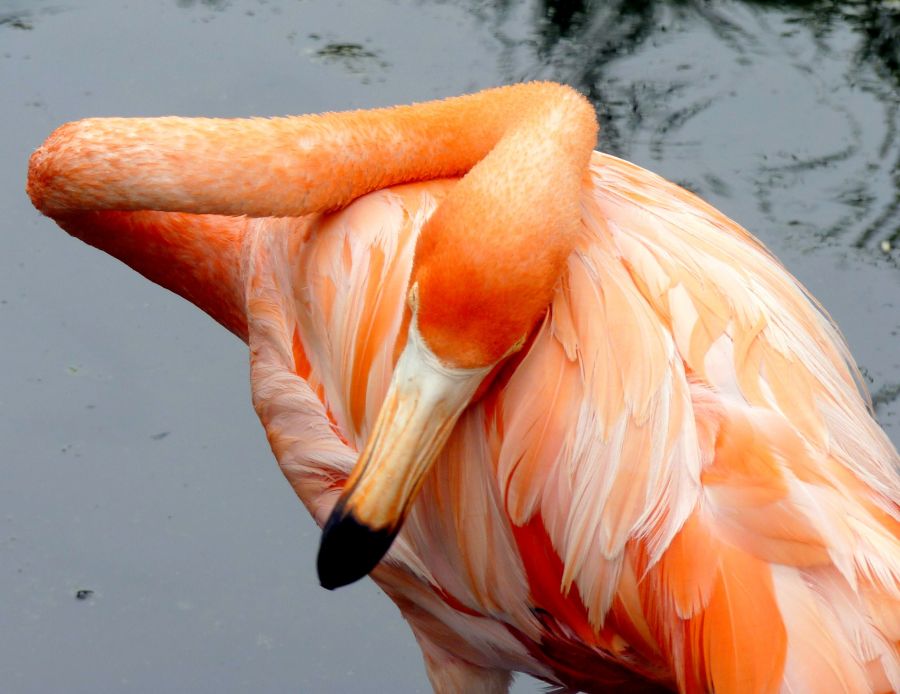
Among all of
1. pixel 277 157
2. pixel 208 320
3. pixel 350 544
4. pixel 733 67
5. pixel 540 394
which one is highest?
pixel 277 157

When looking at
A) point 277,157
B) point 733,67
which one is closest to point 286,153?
point 277,157

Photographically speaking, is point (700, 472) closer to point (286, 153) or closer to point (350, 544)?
point (350, 544)

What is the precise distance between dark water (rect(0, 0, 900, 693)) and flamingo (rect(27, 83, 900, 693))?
0.87 m

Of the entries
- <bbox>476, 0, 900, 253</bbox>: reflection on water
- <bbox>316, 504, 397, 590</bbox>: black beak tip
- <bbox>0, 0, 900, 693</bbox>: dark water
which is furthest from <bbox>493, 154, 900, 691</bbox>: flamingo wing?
<bbox>476, 0, 900, 253</bbox>: reflection on water

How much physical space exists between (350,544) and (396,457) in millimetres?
156

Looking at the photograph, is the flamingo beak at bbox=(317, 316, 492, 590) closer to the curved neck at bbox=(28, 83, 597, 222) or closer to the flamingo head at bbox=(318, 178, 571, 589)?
the flamingo head at bbox=(318, 178, 571, 589)

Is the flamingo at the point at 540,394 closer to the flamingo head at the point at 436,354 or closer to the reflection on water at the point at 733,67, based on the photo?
the flamingo head at the point at 436,354

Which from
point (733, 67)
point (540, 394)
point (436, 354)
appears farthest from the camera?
point (733, 67)

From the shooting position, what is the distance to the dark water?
3344mm

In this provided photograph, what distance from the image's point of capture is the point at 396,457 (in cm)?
192

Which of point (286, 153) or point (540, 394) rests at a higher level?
point (286, 153)

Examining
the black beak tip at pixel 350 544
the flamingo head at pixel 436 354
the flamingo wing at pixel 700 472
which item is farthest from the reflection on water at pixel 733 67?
the black beak tip at pixel 350 544

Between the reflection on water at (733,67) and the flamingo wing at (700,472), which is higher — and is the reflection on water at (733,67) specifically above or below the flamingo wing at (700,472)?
below

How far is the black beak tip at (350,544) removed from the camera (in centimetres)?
193
